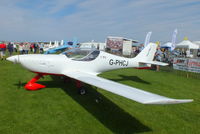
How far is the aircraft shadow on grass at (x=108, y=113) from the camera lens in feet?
12.5

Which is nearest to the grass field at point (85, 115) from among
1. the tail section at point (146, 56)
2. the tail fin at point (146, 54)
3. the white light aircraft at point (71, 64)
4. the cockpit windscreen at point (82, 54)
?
the white light aircraft at point (71, 64)

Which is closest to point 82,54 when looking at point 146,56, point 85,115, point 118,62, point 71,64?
point 71,64

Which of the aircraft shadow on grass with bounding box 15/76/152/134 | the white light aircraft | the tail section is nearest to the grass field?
the aircraft shadow on grass with bounding box 15/76/152/134

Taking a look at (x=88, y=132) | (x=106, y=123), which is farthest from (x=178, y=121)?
(x=88, y=132)

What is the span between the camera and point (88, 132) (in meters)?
3.57

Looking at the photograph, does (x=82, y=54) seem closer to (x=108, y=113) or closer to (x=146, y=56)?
(x=108, y=113)

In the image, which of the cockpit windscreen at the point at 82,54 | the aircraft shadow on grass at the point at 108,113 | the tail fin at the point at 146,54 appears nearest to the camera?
the aircraft shadow on grass at the point at 108,113

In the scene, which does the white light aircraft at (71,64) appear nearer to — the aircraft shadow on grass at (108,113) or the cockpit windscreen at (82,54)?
the cockpit windscreen at (82,54)

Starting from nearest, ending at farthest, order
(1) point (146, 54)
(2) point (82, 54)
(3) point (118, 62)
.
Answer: (2) point (82, 54), (3) point (118, 62), (1) point (146, 54)

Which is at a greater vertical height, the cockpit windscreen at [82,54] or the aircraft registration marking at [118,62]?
the cockpit windscreen at [82,54]

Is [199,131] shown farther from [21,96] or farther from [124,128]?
[21,96]

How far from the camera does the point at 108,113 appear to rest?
4.53 meters

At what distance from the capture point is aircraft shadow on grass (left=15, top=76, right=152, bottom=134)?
12.5ft

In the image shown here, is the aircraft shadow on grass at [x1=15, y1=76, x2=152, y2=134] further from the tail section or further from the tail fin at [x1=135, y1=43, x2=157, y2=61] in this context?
the tail fin at [x1=135, y1=43, x2=157, y2=61]
